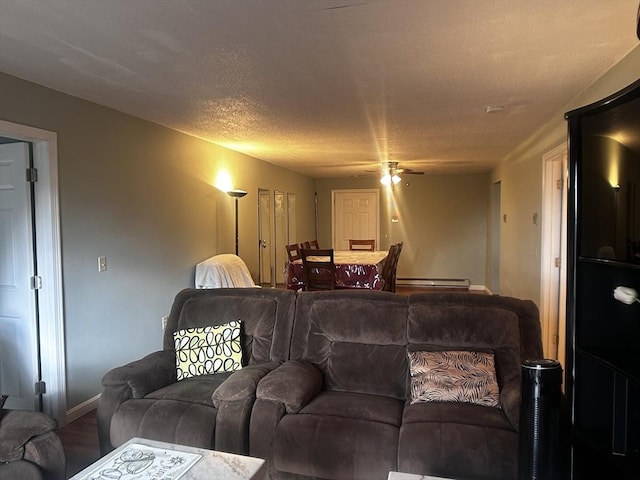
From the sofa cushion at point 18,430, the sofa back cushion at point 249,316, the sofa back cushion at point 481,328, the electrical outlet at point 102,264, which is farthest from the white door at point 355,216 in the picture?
the sofa cushion at point 18,430

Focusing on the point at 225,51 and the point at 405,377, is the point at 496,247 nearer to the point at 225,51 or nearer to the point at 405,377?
the point at 405,377

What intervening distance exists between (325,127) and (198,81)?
163 centimetres

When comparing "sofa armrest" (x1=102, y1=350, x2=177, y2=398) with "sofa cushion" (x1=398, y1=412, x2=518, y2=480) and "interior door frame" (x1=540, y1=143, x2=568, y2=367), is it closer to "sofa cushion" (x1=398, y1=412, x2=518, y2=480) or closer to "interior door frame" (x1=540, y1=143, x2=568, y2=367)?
"sofa cushion" (x1=398, y1=412, x2=518, y2=480)

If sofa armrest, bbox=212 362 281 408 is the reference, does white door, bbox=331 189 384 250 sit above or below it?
above

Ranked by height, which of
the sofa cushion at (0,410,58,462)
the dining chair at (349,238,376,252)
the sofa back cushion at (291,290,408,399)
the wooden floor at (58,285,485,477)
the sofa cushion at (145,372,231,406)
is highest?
the dining chair at (349,238,376,252)

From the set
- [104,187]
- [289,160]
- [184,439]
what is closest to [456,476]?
[184,439]

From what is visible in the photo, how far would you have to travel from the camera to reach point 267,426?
7.00 ft

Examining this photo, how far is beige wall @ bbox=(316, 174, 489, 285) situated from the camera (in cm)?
874

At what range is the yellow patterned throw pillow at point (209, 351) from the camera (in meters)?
2.69

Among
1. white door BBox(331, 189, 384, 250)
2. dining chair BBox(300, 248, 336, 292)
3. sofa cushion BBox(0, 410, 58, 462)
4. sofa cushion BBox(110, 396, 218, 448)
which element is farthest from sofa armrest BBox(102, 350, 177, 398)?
white door BBox(331, 189, 384, 250)

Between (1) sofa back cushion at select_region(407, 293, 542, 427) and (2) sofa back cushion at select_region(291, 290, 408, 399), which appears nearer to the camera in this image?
(1) sofa back cushion at select_region(407, 293, 542, 427)

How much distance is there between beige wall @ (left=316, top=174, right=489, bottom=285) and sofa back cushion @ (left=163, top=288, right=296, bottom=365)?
6.49 metres

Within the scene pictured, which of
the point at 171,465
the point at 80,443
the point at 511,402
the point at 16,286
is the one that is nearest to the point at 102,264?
the point at 16,286

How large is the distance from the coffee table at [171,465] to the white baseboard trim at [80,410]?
1703 millimetres
